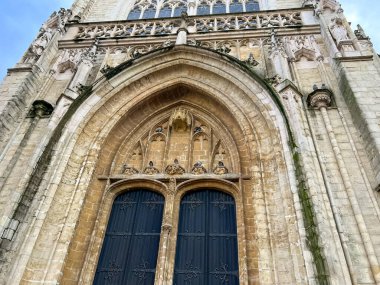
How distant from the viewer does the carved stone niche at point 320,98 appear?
723 cm

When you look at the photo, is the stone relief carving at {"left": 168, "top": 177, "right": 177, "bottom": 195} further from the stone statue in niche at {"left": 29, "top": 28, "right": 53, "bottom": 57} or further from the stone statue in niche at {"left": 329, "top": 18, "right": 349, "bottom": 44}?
the stone statue in niche at {"left": 29, "top": 28, "right": 53, "bottom": 57}

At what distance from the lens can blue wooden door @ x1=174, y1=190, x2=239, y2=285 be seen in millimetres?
6125

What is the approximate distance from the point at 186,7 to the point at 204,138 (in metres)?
7.53

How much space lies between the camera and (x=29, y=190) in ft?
21.0

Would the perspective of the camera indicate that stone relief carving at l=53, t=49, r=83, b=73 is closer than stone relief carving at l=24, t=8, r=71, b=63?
No

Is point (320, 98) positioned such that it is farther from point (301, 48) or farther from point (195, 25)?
point (195, 25)

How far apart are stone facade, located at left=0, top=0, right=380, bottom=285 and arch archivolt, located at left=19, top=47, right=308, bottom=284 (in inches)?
1.2

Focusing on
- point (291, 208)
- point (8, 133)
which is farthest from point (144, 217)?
point (8, 133)

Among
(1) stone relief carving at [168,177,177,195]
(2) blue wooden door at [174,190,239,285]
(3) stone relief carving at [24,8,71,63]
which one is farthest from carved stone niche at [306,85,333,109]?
(3) stone relief carving at [24,8,71,63]

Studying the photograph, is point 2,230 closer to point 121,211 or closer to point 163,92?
point 121,211

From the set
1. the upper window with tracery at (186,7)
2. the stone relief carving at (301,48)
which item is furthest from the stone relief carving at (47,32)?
the stone relief carving at (301,48)

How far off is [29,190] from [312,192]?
17.6ft

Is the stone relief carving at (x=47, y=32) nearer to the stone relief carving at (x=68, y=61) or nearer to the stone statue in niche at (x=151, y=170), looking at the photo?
the stone relief carving at (x=68, y=61)

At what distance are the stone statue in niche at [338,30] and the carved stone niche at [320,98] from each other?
1956 mm
